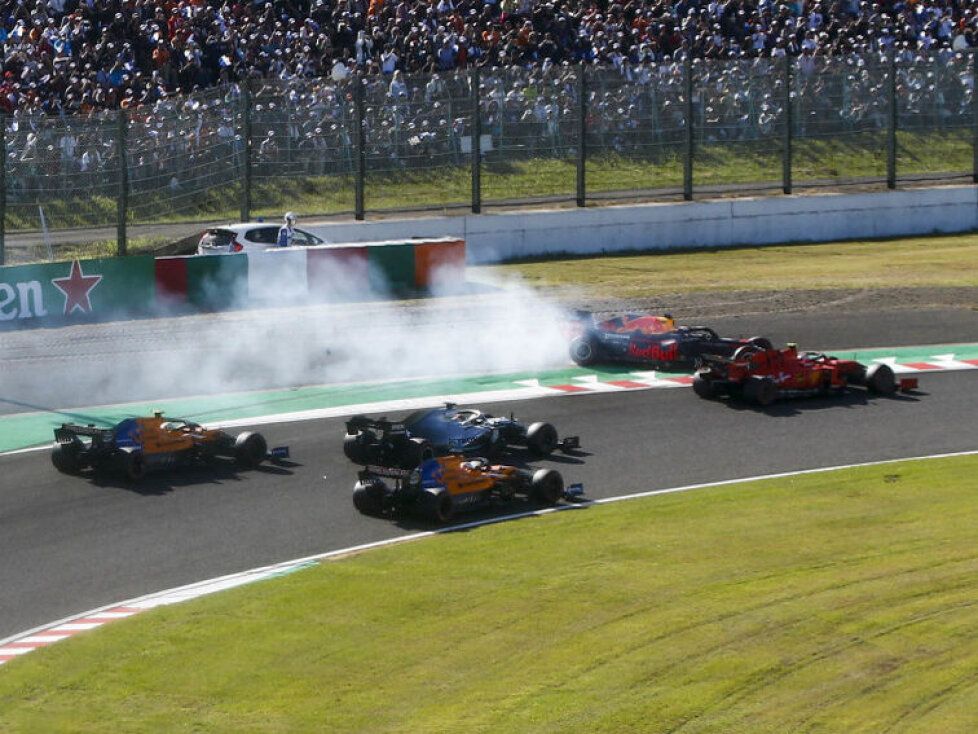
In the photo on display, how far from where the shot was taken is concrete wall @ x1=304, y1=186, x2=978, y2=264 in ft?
105

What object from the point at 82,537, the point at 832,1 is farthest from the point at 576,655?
the point at 832,1

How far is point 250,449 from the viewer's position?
16.6m

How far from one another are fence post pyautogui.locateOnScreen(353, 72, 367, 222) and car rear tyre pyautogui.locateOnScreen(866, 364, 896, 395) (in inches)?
575

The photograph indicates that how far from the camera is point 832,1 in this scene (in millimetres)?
42875

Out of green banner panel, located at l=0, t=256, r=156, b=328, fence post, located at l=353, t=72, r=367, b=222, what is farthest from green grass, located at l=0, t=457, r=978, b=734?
fence post, located at l=353, t=72, r=367, b=222

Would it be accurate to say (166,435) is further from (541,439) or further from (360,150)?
(360,150)

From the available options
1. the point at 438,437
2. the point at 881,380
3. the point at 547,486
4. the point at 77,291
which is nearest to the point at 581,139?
the point at 77,291

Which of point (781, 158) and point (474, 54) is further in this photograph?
point (474, 54)

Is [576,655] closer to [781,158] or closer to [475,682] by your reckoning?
[475,682]

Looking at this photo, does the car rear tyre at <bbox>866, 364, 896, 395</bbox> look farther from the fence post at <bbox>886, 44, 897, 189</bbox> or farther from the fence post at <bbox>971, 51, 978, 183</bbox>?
the fence post at <bbox>971, 51, 978, 183</bbox>

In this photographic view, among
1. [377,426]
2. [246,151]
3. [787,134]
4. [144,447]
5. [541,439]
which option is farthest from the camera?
[787,134]

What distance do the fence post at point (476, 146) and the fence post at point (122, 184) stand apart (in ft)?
26.2

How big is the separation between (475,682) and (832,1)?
120 feet

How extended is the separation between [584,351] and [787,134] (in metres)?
15.8
